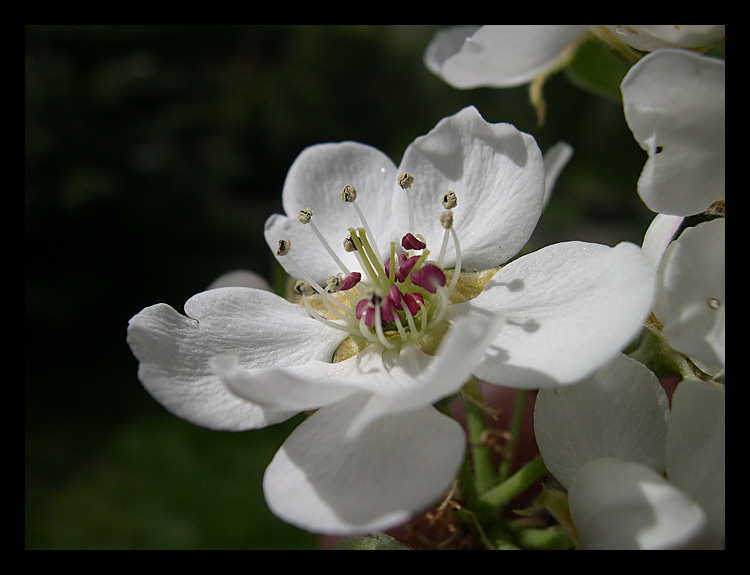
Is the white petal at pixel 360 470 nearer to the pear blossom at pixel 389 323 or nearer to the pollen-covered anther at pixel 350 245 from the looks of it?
the pear blossom at pixel 389 323

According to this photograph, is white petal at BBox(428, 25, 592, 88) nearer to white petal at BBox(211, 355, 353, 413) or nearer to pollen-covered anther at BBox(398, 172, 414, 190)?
pollen-covered anther at BBox(398, 172, 414, 190)

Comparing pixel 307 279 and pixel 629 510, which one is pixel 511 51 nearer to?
pixel 307 279

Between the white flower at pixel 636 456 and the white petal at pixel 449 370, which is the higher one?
the white petal at pixel 449 370

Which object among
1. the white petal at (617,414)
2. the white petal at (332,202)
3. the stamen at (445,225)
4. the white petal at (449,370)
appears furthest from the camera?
the white petal at (332,202)

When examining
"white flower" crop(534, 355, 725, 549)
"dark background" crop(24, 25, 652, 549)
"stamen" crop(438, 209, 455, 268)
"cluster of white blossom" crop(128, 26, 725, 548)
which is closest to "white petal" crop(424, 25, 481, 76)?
"cluster of white blossom" crop(128, 26, 725, 548)

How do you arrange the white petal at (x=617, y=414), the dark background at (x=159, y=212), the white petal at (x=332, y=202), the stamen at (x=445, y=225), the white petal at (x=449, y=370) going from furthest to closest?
1. the dark background at (x=159, y=212)
2. the white petal at (x=332, y=202)
3. the stamen at (x=445, y=225)
4. the white petal at (x=617, y=414)
5. the white petal at (x=449, y=370)

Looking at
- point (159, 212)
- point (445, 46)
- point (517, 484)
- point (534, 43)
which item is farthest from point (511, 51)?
point (159, 212)

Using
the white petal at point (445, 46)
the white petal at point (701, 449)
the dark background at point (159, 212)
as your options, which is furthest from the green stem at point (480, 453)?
the dark background at point (159, 212)
